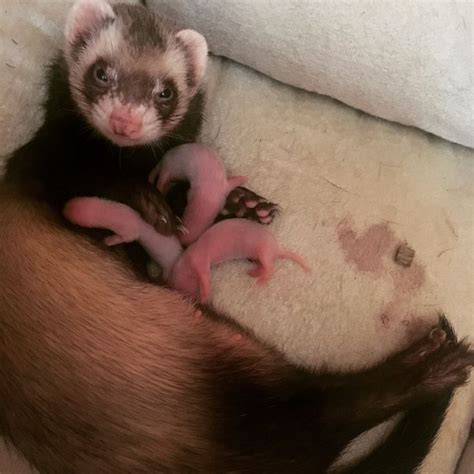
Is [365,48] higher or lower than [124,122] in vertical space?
higher

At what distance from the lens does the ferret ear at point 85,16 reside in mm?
1142

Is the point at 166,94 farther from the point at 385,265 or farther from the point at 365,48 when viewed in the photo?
the point at 385,265

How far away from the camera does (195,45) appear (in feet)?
3.94

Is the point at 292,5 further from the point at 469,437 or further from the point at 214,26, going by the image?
the point at 469,437

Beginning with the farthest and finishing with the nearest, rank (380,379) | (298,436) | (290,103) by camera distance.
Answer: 1. (290,103)
2. (380,379)
3. (298,436)

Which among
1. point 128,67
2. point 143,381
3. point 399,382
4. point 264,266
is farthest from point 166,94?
point 399,382

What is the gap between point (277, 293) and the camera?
4.06 feet

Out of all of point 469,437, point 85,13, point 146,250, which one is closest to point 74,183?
point 146,250

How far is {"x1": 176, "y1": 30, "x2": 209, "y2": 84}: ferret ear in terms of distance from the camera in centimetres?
119

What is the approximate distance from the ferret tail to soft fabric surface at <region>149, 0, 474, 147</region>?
0.34 meters

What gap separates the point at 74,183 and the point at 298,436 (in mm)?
560

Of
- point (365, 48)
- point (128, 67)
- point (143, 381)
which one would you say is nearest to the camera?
point (143, 381)

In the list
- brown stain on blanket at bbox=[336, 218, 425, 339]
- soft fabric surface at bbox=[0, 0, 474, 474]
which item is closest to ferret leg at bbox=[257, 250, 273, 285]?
soft fabric surface at bbox=[0, 0, 474, 474]

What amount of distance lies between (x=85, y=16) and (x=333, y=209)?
56 centimetres
